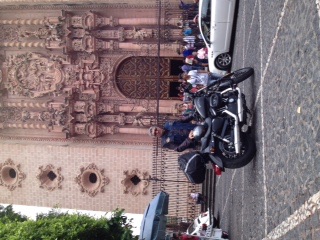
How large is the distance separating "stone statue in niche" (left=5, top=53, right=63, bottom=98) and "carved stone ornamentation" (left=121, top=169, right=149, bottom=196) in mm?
4027

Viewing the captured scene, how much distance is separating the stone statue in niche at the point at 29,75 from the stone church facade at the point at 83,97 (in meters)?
0.04

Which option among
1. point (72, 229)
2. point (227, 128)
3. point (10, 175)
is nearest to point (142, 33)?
point (10, 175)

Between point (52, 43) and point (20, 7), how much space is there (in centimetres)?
185

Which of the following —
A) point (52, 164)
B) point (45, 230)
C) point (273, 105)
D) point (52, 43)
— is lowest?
point (52, 164)

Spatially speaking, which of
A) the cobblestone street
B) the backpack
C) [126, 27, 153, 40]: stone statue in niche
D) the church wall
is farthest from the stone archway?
the backpack

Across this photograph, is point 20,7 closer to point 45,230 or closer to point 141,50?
point 141,50

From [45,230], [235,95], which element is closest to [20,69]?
[45,230]

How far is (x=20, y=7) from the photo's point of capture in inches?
640

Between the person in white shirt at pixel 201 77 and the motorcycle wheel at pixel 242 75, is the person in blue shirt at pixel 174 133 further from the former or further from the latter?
the person in white shirt at pixel 201 77

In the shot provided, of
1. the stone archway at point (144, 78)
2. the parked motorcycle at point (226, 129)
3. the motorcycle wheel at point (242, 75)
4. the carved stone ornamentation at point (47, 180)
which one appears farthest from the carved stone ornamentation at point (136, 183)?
the motorcycle wheel at point (242, 75)

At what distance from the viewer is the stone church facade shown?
50.9 ft

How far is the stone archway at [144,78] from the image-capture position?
16250mm

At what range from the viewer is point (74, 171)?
16.1 meters

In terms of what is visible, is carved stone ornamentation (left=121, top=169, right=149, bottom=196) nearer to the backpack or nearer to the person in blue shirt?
the person in blue shirt
